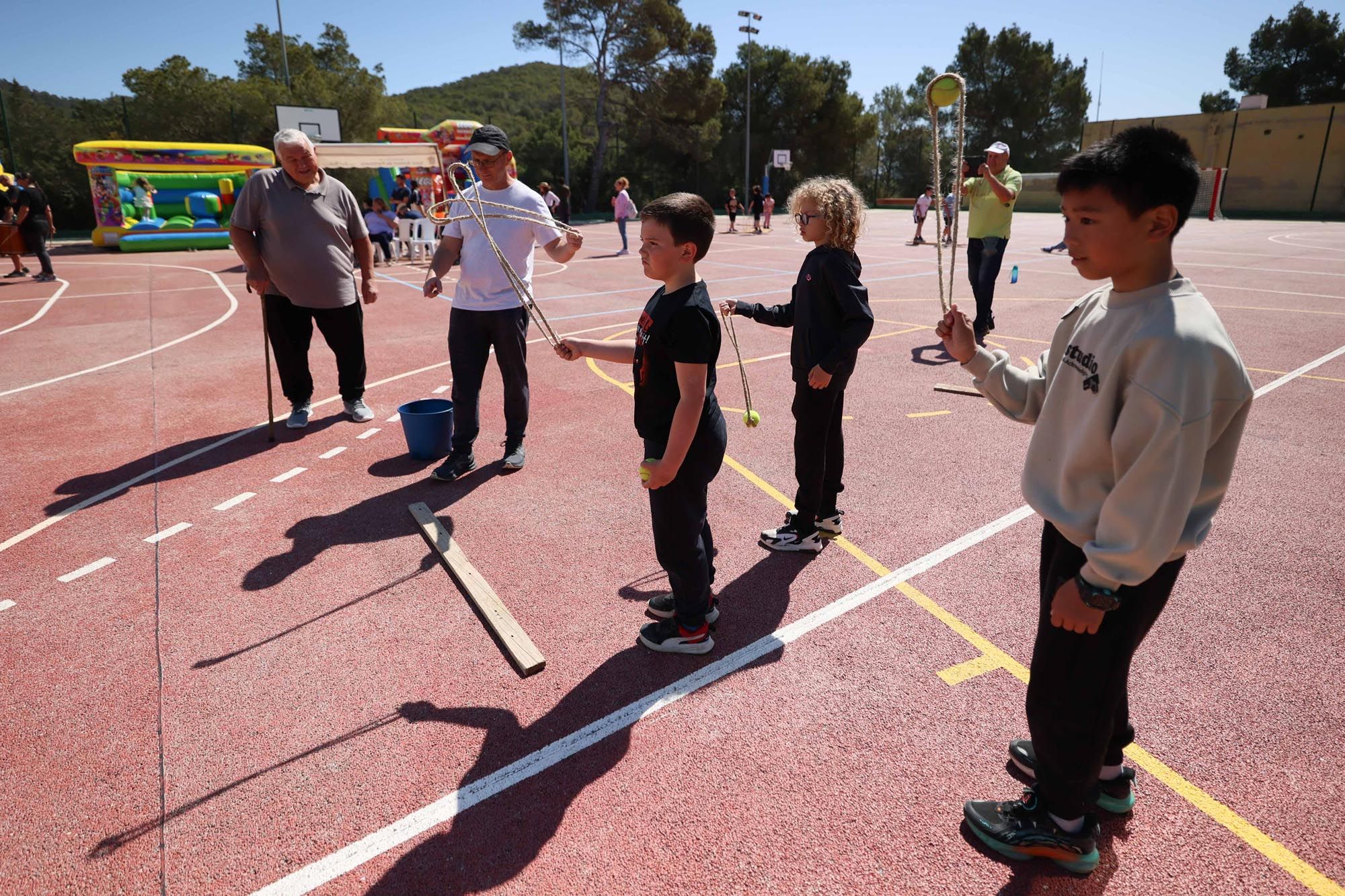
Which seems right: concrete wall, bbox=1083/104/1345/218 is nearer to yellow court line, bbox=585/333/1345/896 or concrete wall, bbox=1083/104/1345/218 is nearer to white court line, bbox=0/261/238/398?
white court line, bbox=0/261/238/398

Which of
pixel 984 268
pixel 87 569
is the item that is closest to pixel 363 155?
pixel 984 268

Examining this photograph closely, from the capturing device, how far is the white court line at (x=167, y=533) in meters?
4.62

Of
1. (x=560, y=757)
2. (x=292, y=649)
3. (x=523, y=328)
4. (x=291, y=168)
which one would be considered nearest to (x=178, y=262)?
(x=291, y=168)

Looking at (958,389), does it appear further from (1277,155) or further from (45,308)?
(1277,155)

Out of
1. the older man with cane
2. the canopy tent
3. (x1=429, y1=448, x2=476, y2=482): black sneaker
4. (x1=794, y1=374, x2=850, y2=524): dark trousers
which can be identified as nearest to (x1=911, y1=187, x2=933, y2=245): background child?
the canopy tent

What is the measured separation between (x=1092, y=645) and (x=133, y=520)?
537 centimetres

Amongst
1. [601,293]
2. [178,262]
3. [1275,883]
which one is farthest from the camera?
[178,262]

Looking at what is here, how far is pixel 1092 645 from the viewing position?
2.12m

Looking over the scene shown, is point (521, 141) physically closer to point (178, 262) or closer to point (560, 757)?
point (178, 262)

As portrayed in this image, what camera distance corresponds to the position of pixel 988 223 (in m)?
9.18

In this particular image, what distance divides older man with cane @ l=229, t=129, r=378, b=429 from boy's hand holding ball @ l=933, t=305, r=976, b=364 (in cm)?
498

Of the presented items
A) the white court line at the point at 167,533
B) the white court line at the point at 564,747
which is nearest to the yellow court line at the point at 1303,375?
the white court line at the point at 564,747

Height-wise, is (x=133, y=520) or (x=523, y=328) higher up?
(x=523, y=328)

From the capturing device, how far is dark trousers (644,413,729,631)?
3201 mm
